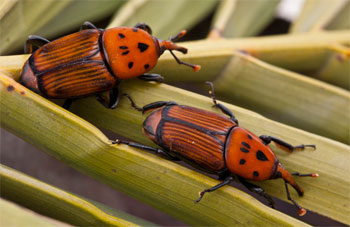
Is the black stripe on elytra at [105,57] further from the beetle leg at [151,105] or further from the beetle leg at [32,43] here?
the beetle leg at [32,43]

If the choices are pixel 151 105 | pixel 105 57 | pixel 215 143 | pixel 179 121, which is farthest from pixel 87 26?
pixel 215 143

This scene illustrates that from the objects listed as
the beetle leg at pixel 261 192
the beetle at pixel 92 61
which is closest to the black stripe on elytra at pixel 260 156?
the beetle leg at pixel 261 192

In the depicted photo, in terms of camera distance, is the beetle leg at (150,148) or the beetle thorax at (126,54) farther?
the beetle thorax at (126,54)

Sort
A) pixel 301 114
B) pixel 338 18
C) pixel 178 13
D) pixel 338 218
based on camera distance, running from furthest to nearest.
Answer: pixel 338 18
pixel 178 13
pixel 301 114
pixel 338 218

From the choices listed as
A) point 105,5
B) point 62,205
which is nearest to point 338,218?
point 62,205

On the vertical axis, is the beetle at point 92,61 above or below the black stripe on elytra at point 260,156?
above

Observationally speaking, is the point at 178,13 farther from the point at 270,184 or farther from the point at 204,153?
the point at 270,184

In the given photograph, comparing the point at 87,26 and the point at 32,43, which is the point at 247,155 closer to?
the point at 87,26
